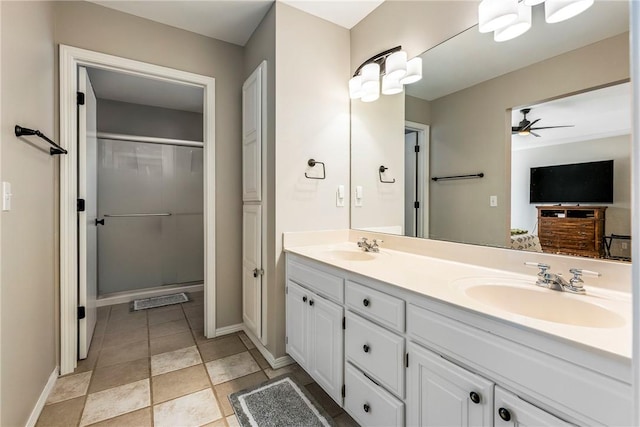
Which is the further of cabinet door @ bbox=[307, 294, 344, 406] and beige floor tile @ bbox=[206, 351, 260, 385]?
beige floor tile @ bbox=[206, 351, 260, 385]

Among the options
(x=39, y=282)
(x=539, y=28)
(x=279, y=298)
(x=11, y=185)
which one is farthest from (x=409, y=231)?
(x=39, y=282)

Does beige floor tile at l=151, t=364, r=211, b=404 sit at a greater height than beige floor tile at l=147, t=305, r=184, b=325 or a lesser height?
lesser

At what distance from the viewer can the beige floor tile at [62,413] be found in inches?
58.5

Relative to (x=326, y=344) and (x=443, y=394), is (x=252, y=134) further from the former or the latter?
(x=443, y=394)

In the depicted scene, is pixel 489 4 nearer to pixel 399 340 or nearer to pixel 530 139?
pixel 530 139

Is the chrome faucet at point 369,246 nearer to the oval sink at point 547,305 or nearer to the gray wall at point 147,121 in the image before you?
the oval sink at point 547,305

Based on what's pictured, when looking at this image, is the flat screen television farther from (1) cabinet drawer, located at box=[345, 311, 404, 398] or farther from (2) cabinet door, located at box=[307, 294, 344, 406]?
(2) cabinet door, located at box=[307, 294, 344, 406]

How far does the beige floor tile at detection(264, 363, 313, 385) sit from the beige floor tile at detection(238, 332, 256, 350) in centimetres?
37

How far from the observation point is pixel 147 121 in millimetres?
3607

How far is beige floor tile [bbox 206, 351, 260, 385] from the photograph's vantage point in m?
1.87

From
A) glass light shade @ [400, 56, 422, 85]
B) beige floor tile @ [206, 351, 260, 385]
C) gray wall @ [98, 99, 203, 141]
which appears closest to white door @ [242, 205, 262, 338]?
beige floor tile @ [206, 351, 260, 385]

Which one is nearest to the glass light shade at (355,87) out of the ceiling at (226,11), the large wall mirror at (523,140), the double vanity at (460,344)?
the large wall mirror at (523,140)

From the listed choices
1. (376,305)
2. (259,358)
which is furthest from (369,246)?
(259,358)

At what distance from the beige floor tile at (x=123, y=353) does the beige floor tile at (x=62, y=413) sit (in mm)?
390
